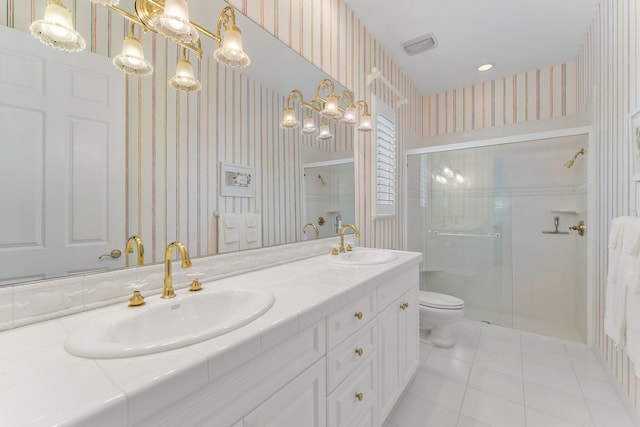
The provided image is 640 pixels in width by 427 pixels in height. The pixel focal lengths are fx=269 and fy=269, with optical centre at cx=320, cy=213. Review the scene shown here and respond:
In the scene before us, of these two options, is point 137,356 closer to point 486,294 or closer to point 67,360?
point 67,360

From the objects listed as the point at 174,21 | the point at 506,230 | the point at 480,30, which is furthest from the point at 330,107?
the point at 506,230

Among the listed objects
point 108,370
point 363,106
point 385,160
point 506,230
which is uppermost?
point 363,106

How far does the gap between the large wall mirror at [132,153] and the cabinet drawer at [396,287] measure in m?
0.57

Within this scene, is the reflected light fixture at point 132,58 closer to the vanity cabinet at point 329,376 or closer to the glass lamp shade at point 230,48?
the glass lamp shade at point 230,48

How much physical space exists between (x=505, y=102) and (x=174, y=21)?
123 inches

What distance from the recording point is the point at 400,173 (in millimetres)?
2740

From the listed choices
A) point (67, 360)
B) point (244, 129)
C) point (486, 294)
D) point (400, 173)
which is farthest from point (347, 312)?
point (486, 294)

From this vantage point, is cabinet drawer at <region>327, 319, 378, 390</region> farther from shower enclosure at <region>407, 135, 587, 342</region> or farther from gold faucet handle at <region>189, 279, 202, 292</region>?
shower enclosure at <region>407, 135, 587, 342</region>

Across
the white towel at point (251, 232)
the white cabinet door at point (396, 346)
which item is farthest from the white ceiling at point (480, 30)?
A: the white cabinet door at point (396, 346)

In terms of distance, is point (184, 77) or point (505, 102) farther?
Result: point (505, 102)

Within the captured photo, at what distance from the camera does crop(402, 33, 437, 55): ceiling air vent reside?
2176 millimetres

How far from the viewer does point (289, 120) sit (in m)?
1.46

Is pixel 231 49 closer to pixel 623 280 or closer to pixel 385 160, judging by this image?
pixel 385 160

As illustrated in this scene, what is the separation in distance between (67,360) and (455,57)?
3075 mm
